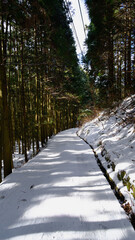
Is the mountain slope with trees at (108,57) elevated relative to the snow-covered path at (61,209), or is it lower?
elevated

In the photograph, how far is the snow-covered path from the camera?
1531mm

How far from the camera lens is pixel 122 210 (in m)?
1.87

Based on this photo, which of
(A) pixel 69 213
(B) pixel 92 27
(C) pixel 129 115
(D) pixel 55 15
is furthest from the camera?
(B) pixel 92 27

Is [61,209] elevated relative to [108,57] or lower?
lower

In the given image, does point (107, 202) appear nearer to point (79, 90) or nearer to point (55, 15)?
point (55, 15)

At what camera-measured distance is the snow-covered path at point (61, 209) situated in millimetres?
1531

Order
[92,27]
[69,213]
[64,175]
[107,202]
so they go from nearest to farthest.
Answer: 1. [69,213]
2. [107,202]
3. [64,175]
4. [92,27]

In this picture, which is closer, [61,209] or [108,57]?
[61,209]

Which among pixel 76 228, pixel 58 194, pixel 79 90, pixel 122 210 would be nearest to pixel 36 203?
pixel 58 194

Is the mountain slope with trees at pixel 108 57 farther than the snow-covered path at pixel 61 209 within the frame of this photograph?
Yes

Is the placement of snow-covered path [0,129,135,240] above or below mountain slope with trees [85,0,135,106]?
below

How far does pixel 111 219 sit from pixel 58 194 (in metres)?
0.95

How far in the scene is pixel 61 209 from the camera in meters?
1.92

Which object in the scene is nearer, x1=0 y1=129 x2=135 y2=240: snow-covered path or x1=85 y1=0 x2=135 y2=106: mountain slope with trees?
x1=0 y1=129 x2=135 y2=240: snow-covered path
